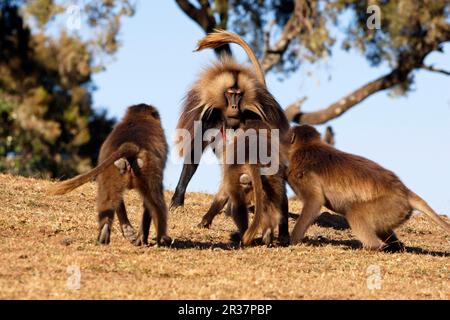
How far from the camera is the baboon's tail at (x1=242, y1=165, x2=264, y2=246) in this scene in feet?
25.7

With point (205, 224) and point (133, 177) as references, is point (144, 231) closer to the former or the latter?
point (133, 177)

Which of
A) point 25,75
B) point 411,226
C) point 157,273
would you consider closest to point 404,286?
point 157,273

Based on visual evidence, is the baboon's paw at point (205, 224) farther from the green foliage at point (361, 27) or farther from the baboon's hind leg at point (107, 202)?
the green foliage at point (361, 27)

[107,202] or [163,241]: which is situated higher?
[107,202]

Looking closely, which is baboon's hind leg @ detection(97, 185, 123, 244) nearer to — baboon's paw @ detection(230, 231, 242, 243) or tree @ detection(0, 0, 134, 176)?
baboon's paw @ detection(230, 231, 242, 243)

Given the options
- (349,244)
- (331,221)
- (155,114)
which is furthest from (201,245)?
(331,221)

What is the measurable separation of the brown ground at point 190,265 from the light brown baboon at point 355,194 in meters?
0.25

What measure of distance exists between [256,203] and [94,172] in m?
1.60

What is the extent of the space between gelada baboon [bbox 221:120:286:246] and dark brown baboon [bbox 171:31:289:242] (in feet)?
1.38

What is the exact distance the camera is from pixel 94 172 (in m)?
7.11

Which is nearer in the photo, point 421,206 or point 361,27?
point 421,206

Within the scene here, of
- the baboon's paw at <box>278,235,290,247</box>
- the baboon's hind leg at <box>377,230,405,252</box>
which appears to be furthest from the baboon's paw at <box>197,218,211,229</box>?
the baboon's hind leg at <box>377,230,405,252</box>

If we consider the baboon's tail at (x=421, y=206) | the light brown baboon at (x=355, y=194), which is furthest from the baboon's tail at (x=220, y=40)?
the baboon's tail at (x=421, y=206)

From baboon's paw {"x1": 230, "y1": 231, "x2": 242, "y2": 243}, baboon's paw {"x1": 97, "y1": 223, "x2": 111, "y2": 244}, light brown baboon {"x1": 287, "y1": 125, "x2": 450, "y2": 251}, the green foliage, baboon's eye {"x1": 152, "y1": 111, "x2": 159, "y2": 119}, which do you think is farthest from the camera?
the green foliage
